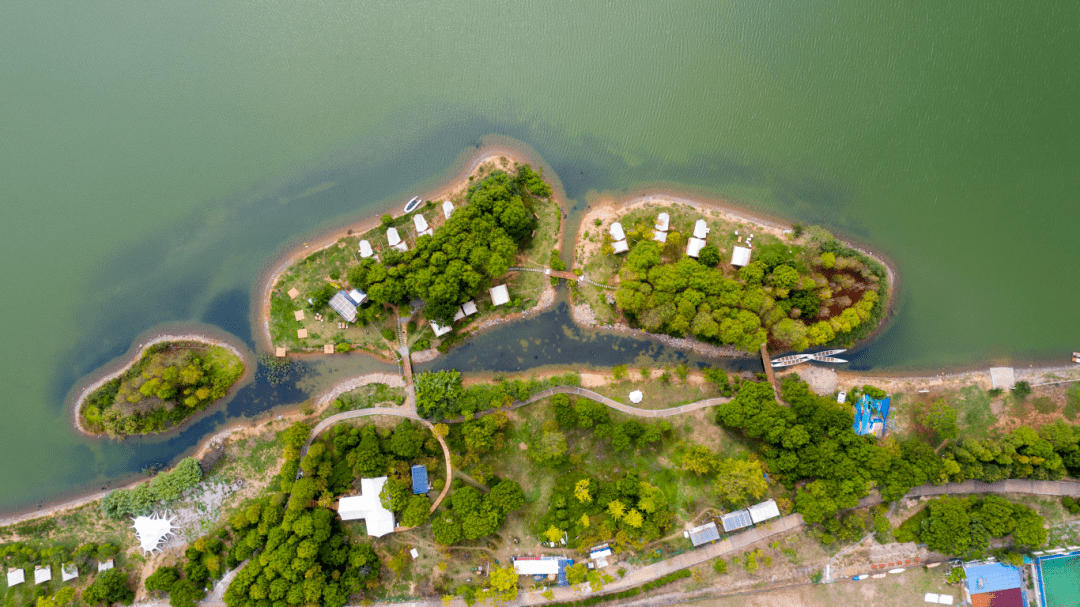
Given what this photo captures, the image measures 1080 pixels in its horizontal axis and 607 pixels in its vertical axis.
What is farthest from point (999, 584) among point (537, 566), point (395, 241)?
point (395, 241)

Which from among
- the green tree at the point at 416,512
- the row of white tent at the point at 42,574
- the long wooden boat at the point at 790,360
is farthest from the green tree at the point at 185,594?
the long wooden boat at the point at 790,360

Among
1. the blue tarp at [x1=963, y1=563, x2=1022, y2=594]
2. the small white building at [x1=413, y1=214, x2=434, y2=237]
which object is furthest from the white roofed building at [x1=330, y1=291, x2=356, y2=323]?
the blue tarp at [x1=963, y1=563, x2=1022, y2=594]

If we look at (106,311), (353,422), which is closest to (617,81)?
(353,422)

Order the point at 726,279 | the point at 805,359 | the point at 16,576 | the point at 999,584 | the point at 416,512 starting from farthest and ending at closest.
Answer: the point at 805,359, the point at 16,576, the point at 726,279, the point at 416,512, the point at 999,584

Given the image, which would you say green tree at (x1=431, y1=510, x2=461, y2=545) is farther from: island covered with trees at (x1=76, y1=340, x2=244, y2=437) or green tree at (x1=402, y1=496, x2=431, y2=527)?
island covered with trees at (x1=76, y1=340, x2=244, y2=437)

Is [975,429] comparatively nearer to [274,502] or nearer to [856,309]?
[856,309]

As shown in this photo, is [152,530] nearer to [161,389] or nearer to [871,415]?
[161,389]
